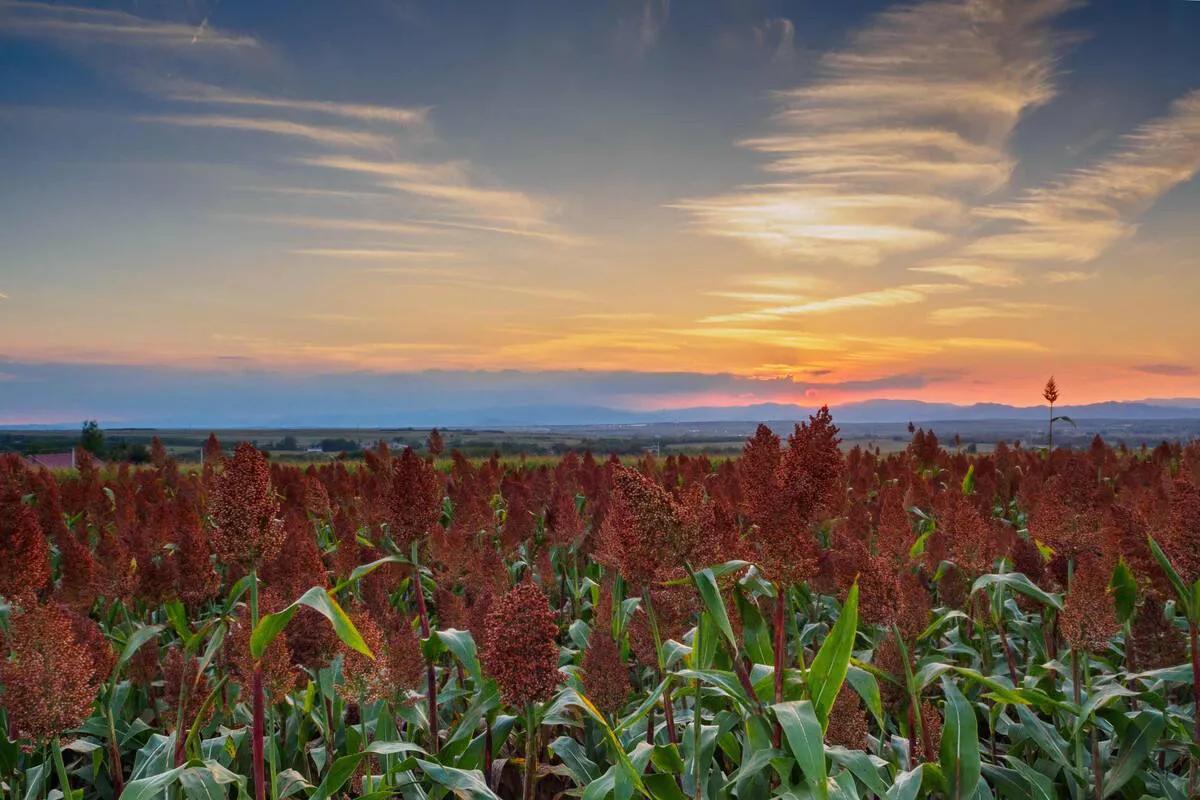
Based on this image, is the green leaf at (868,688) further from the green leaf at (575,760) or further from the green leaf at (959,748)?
the green leaf at (575,760)

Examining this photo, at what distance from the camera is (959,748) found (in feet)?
11.1

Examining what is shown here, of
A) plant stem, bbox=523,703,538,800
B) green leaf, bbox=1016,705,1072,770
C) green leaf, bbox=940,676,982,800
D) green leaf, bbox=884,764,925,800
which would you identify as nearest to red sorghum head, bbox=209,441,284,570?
plant stem, bbox=523,703,538,800

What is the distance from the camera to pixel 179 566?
5.18 m

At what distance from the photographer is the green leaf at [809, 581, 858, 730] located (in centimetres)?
287

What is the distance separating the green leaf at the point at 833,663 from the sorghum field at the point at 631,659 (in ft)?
0.04

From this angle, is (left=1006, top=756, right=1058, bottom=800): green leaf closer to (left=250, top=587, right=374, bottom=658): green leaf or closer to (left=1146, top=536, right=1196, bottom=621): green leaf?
(left=1146, top=536, right=1196, bottom=621): green leaf

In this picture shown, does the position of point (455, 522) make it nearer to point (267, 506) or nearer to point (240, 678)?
point (240, 678)

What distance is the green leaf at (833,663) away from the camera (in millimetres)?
2867

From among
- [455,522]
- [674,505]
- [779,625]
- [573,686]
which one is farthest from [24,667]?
[455,522]

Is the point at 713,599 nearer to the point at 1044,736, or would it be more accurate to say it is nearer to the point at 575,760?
the point at 575,760

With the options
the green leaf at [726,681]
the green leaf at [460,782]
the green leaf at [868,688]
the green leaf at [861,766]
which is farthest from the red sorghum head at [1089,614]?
the green leaf at [460,782]

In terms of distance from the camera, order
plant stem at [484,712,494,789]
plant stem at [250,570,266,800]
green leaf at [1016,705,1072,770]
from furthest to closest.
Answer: green leaf at [1016,705,1072,770], plant stem at [484,712,494,789], plant stem at [250,570,266,800]

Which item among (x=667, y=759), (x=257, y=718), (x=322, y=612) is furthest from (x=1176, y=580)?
(x=257, y=718)

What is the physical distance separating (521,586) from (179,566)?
3.10 meters
